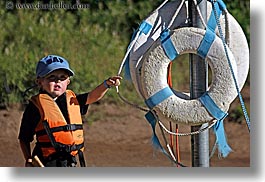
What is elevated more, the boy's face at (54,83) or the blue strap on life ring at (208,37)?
the blue strap on life ring at (208,37)

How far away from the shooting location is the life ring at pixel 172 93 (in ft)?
14.5

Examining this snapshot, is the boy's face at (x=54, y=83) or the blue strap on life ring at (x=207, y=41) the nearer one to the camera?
the blue strap on life ring at (x=207, y=41)

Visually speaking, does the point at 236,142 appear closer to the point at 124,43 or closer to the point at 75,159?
the point at 124,43

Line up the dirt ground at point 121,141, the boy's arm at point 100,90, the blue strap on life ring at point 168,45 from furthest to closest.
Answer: the dirt ground at point 121,141, the boy's arm at point 100,90, the blue strap on life ring at point 168,45

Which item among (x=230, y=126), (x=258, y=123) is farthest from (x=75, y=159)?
(x=230, y=126)

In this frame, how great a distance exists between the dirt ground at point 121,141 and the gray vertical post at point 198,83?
3.36 ft

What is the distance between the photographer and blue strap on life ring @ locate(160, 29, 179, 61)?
442 centimetres

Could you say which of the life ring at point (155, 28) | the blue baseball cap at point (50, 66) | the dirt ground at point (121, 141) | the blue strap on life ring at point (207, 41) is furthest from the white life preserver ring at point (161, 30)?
the dirt ground at point (121, 141)

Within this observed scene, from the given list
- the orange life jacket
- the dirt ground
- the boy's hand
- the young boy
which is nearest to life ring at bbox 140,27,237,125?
the boy's hand

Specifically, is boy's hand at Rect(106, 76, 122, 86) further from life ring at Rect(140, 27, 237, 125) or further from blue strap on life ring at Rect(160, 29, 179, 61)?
blue strap on life ring at Rect(160, 29, 179, 61)

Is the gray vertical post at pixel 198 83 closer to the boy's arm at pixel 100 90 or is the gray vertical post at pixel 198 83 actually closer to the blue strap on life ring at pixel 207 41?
the blue strap on life ring at pixel 207 41

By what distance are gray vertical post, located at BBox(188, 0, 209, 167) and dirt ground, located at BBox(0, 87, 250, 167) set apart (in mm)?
1025

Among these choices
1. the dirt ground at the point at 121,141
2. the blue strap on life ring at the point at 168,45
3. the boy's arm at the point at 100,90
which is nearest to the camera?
the blue strap on life ring at the point at 168,45

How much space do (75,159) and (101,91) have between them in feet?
1.30
